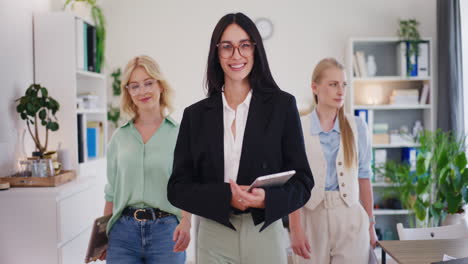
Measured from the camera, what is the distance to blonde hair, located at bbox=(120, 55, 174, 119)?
2.13 meters

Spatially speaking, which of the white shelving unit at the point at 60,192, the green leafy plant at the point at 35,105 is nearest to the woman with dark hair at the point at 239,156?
the white shelving unit at the point at 60,192

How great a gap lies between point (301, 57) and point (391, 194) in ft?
5.12

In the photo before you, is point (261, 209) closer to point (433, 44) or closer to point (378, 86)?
point (378, 86)

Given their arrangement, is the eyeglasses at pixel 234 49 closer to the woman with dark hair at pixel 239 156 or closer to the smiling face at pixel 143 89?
the woman with dark hair at pixel 239 156

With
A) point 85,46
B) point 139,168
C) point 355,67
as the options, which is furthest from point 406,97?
point 139,168

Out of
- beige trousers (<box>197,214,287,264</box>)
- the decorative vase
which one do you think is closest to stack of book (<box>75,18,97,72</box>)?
beige trousers (<box>197,214,287,264</box>)

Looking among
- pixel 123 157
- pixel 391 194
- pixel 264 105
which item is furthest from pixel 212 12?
pixel 264 105

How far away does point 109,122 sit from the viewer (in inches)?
181

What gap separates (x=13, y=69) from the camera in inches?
125

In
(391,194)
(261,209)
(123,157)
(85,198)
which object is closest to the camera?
(261,209)

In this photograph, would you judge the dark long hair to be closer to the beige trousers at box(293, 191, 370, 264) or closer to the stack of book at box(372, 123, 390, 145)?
the beige trousers at box(293, 191, 370, 264)

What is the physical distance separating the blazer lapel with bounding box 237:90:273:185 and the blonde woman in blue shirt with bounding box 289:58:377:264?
0.73 m

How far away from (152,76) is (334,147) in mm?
889

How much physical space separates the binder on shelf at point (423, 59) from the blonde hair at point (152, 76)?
294 centimetres
